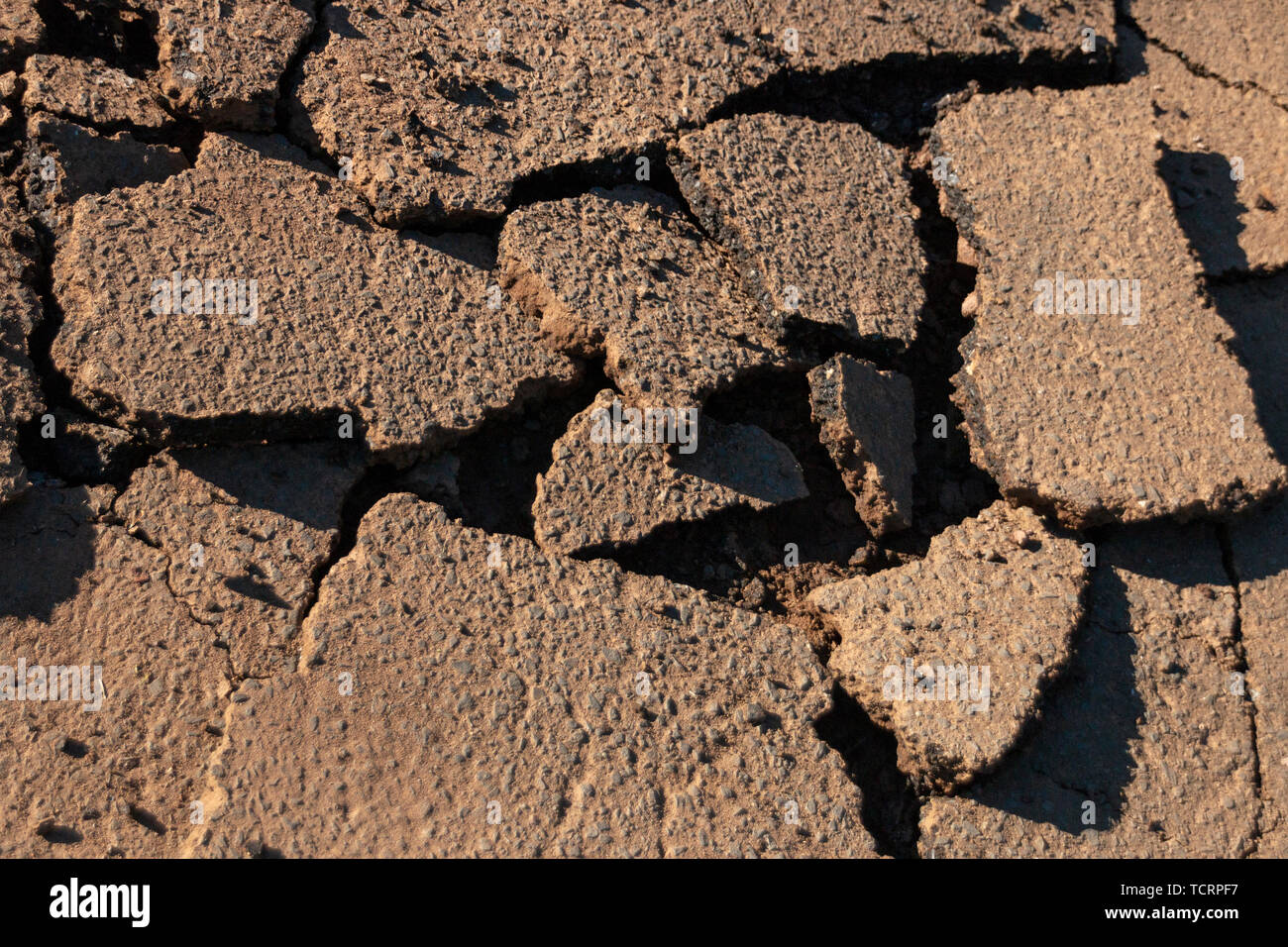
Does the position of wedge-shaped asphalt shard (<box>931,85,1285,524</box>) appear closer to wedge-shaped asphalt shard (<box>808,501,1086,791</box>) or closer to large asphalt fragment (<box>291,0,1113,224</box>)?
wedge-shaped asphalt shard (<box>808,501,1086,791</box>)

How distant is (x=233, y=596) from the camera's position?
7.19ft

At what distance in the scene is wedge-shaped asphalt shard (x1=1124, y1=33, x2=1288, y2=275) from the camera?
313 cm

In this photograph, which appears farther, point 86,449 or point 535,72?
point 535,72

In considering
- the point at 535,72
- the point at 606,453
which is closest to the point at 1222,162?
the point at 535,72

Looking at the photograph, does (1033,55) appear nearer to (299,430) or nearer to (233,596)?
(299,430)

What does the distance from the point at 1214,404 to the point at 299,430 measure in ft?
6.90

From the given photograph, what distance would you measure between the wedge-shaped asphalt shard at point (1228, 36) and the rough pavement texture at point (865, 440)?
5.64 feet

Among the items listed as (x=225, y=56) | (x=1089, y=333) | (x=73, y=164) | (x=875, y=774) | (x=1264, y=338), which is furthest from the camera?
(x=1264, y=338)

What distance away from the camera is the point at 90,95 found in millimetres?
2584

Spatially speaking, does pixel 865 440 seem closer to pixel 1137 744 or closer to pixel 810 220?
pixel 810 220

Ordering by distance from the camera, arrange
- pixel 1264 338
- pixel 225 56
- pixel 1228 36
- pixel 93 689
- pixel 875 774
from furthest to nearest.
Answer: pixel 1228 36
pixel 1264 338
pixel 225 56
pixel 875 774
pixel 93 689

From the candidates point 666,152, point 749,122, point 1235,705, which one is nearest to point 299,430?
point 666,152

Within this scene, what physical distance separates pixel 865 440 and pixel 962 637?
49 cm

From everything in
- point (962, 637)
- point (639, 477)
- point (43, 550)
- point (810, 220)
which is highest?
point (810, 220)
